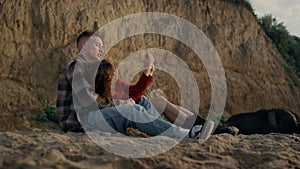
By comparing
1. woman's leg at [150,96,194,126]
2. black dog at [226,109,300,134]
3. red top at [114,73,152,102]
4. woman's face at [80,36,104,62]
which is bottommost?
black dog at [226,109,300,134]

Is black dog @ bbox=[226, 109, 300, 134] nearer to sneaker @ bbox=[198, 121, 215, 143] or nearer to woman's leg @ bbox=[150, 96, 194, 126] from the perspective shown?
woman's leg @ bbox=[150, 96, 194, 126]

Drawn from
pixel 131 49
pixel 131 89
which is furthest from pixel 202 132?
pixel 131 49

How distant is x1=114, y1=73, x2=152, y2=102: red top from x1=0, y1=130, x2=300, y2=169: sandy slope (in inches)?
31.5

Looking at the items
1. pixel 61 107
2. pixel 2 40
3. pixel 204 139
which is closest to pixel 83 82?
pixel 61 107

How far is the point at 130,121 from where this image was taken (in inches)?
196

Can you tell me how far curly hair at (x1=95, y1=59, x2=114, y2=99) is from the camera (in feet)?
16.5

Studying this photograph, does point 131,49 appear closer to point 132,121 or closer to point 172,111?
point 172,111

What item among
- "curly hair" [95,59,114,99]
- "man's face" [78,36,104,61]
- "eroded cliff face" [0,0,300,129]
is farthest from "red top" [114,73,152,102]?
"eroded cliff face" [0,0,300,129]

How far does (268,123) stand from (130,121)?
6.63 metres

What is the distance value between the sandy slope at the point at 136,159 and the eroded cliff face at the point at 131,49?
6850 mm

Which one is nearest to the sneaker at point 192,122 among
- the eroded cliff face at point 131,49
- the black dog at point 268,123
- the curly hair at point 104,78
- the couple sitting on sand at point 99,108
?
the couple sitting on sand at point 99,108

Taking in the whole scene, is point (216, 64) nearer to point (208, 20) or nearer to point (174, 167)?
point (208, 20)

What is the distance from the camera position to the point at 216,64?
17750mm

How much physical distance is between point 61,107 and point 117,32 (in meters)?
9.56
